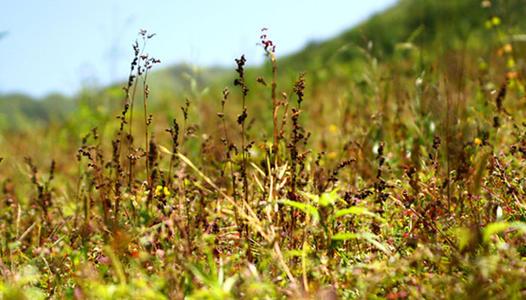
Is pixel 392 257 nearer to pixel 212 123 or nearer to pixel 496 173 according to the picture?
pixel 496 173

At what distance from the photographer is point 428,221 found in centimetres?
220

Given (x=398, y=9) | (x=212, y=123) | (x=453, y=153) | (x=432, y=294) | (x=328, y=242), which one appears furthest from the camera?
(x=398, y=9)

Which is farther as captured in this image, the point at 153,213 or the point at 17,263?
the point at 17,263

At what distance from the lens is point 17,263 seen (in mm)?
2582

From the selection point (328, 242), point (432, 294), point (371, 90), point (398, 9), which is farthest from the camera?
point (398, 9)

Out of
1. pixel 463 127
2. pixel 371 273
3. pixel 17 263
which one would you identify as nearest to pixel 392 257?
pixel 371 273

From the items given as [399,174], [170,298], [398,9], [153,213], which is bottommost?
[399,174]

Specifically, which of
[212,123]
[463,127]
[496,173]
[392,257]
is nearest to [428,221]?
[392,257]

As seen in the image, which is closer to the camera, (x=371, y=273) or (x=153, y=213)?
(x=371, y=273)

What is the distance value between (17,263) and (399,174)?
2.34 m

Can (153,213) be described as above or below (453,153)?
A: above

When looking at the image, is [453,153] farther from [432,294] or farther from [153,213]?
[153,213]

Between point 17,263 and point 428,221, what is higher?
point 17,263

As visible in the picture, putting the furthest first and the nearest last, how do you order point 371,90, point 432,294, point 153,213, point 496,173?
point 371,90, point 496,173, point 153,213, point 432,294
